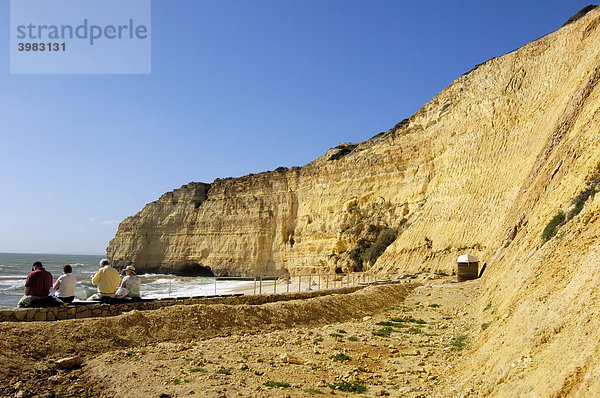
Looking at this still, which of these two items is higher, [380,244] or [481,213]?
[481,213]

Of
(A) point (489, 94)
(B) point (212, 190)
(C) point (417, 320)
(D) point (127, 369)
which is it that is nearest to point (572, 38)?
(A) point (489, 94)

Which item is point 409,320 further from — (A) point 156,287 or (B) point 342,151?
(B) point 342,151

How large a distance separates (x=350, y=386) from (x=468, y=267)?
608 inches

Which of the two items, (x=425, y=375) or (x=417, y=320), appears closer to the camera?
(x=425, y=375)

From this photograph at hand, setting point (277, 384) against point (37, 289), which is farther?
point (37, 289)

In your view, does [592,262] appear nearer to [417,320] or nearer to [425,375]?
[425,375]

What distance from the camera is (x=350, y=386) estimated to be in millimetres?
6609

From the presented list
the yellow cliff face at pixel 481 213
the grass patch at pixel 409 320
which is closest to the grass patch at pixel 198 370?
the yellow cliff face at pixel 481 213

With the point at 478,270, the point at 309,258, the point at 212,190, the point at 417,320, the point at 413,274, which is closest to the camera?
the point at 417,320

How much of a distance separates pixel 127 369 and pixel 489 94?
27.2 meters

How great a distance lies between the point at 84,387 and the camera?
22.2ft

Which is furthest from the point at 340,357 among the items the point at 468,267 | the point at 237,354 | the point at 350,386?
the point at 468,267

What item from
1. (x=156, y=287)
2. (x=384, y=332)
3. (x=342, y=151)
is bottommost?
(x=156, y=287)

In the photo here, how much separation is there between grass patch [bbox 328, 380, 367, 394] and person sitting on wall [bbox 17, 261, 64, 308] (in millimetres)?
6672
